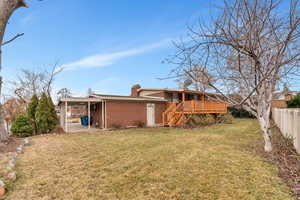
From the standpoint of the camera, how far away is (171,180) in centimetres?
332

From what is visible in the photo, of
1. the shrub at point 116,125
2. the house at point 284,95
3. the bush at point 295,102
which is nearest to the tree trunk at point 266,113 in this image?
the house at point 284,95

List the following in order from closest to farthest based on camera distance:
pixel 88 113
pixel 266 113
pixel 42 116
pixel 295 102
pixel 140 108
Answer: pixel 266 113, pixel 42 116, pixel 88 113, pixel 140 108, pixel 295 102

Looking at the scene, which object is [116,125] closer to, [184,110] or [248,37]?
[184,110]

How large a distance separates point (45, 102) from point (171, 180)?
1021 cm

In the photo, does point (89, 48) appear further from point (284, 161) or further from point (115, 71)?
point (284, 161)

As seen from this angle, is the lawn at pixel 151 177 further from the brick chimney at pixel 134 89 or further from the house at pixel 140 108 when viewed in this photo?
the brick chimney at pixel 134 89

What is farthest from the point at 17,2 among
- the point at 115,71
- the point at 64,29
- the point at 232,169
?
the point at 115,71

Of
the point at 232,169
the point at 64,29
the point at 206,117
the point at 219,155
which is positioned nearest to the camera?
the point at 232,169

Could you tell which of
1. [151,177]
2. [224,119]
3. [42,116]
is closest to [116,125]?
[42,116]

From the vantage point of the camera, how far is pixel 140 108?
47.0 feet

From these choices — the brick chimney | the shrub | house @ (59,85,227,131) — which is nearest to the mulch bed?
house @ (59,85,227,131)

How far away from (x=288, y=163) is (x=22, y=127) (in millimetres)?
12118

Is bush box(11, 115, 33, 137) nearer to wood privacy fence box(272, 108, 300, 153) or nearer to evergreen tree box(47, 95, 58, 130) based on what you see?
evergreen tree box(47, 95, 58, 130)

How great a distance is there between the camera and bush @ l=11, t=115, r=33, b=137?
9469mm
